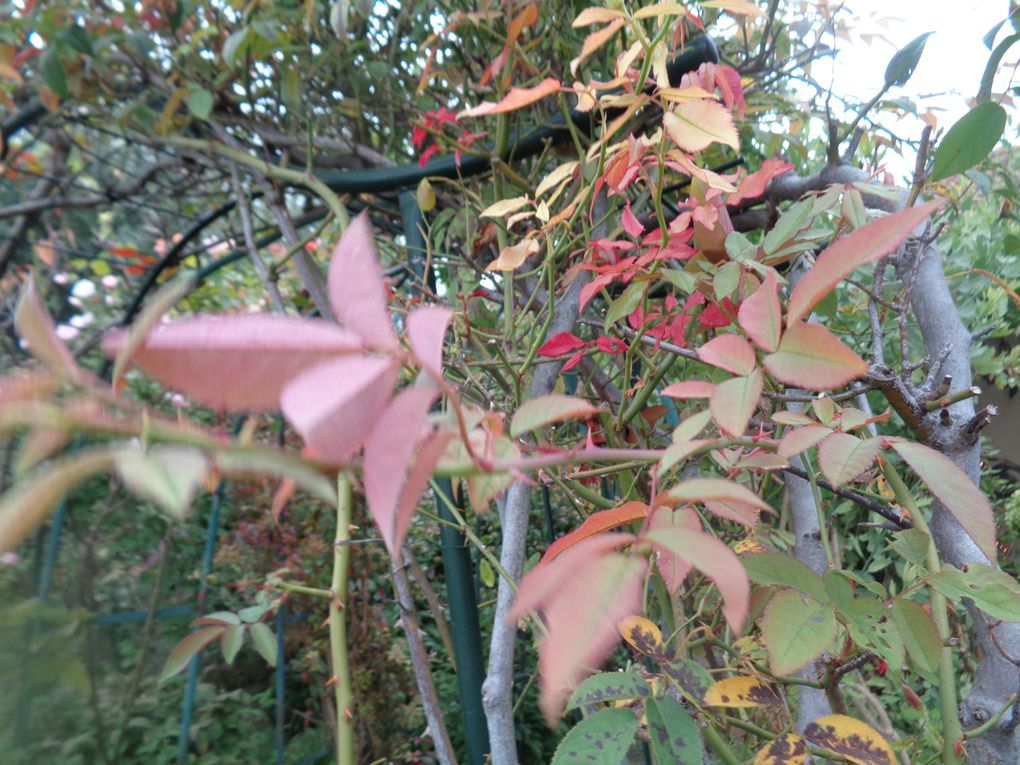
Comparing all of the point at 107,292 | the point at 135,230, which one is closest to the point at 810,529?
the point at 107,292

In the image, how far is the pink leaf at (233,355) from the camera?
21 cm

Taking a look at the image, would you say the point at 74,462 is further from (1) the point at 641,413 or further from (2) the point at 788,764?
(1) the point at 641,413

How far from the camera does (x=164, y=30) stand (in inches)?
59.9

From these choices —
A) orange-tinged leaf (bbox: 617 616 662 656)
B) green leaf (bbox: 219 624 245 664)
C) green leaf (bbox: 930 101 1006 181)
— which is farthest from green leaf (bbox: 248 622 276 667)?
green leaf (bbox: 930 101 1006 181)

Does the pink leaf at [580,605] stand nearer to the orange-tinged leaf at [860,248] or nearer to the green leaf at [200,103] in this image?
the orange-tinged leaf at [860,248]

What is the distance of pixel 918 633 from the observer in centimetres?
49

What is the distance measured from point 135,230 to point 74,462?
3652mm

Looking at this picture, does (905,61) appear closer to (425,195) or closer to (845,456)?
(845,456)

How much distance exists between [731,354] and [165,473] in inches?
12.7

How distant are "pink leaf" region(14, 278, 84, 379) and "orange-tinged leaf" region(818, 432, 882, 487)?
37 cm

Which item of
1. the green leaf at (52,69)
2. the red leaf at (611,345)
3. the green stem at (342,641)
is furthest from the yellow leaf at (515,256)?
the green leaf at (52,69)

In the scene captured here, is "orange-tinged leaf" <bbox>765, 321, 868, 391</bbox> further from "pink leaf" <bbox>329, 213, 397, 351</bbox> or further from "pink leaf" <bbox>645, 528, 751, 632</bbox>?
"pink leaf" <bbox>329, 213, 397, 351</bbox>

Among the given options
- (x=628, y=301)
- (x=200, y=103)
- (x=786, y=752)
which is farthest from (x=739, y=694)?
(x=200, y=103)

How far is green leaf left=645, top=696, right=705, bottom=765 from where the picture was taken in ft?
1.64
